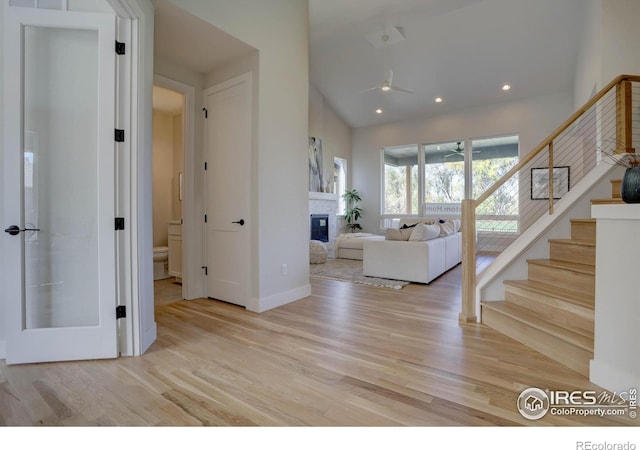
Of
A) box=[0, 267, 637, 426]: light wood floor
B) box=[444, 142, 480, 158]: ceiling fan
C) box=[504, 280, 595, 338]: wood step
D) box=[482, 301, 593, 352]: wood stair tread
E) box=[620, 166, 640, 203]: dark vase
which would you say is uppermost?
box=[444, 142, 480, 158]: ceiling fan

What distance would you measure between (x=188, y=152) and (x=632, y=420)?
409cm

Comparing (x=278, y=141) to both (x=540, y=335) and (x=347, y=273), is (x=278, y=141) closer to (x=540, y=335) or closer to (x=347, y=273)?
(x=347, y=273)

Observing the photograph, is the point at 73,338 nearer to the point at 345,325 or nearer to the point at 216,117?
the point at 345,325

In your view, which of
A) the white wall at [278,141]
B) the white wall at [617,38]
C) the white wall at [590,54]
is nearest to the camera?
the white wall at [278,141]

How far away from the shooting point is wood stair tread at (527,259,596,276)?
8.47ft

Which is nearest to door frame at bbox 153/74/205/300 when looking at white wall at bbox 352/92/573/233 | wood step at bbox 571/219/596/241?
wood step at bbox 571/219/596/241

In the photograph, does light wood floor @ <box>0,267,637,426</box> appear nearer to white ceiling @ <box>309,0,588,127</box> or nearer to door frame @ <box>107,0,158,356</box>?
door frame @ <box>107,0,158,356</box>

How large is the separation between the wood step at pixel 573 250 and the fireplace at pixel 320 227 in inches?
220

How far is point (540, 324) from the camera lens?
94.0 inches

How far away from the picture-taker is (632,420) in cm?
156

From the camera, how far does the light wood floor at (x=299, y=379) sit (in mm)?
1597

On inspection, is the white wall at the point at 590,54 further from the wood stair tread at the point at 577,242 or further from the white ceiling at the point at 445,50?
the wood stair tread at the point at 577,242

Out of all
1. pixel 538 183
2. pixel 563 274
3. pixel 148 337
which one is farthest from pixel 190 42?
pixel 538 183

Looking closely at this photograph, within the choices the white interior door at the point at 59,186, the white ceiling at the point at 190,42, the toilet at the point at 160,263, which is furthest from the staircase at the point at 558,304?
the toilet at the point at 160,263
